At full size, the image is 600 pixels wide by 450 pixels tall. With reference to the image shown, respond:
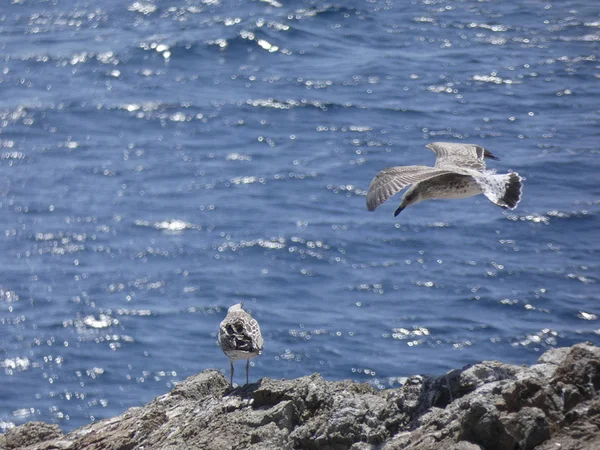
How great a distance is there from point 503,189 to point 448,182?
2.76 feet

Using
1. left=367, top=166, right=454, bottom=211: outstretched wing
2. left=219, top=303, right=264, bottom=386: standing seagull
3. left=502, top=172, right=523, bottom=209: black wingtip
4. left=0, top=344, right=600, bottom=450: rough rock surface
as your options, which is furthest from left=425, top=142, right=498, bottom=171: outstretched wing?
left=0, top=344, right=600, bottom=450: rough rock surface

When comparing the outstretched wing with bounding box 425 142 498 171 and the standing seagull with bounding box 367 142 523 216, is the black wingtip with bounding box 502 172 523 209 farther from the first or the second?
the outstretched wing with bounding box 425 142 498 171

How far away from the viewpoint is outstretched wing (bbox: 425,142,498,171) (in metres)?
11.7

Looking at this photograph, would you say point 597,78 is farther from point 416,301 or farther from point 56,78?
point 56,78

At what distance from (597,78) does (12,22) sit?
1891 cm

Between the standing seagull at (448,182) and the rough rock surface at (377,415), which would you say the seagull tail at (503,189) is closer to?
the standing seagull at (448,182)

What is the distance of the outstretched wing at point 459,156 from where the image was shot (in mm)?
11688

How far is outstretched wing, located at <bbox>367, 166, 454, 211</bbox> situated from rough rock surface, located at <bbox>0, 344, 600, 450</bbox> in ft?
8.21

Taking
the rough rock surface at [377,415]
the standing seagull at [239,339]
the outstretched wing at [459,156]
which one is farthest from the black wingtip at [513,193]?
the standing seagull at [239,339]

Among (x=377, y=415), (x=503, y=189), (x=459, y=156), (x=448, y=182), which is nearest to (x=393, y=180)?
(x=448, y=182)

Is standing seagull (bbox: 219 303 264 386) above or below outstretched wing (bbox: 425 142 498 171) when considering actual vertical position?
A: below

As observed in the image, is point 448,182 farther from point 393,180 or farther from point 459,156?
point 459,156

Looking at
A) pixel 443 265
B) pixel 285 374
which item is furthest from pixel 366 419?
pixel 443 265

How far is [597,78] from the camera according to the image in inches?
1155
